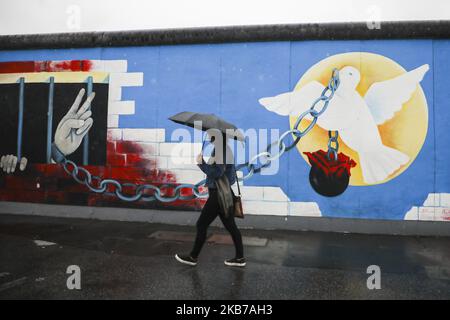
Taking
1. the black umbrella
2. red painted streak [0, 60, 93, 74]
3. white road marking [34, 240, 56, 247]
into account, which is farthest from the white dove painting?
white road marking [34, 240, 56, 247]

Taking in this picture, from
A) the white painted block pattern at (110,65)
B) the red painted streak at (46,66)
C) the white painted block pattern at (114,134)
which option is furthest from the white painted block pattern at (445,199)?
the red painted streak at (46,66)

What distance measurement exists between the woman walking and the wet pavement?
158 millimetres

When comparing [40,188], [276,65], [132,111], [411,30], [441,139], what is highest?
[411,30]

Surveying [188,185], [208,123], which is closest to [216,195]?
[208,123]

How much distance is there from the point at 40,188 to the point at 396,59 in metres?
8.34

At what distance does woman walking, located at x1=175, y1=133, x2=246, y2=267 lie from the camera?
4512mm

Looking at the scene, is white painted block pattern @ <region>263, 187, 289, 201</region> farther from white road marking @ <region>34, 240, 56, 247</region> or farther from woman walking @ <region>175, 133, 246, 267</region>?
white road marking @ <region>34, 240, 56, 247</region>

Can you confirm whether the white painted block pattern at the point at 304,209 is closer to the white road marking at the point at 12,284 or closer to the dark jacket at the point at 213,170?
the dark jacket at the point at 213,170

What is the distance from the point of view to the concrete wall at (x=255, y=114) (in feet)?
→ 22.5

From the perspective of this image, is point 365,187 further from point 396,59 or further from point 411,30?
point 411,30

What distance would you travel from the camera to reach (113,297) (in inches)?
142

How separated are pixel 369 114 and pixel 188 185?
4.05 meters

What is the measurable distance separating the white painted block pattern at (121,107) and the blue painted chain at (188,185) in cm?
151
